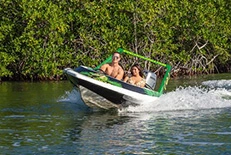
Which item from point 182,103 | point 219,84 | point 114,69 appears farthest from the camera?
point 219,84

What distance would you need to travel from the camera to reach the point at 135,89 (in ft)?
50.2

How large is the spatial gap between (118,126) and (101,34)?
15.6 m

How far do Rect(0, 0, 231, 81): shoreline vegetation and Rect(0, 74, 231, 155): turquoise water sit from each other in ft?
25.9

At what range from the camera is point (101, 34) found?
1131 inches

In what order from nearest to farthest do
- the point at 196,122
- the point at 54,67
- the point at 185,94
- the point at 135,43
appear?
1. the point at 196,122
2. the point at 185,94
3. the point at 54,67
4. the point at 135,43

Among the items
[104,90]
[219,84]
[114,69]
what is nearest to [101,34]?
[219,84]

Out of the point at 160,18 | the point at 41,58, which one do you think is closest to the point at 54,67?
the point at 41,58

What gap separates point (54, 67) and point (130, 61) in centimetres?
347

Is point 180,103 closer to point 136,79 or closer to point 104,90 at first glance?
point 136,79

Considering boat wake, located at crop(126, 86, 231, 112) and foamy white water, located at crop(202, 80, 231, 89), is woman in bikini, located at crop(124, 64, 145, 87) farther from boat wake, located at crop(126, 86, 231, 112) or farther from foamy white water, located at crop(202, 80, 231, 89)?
foamy white water, located at crop(202, 80, 231, 89)

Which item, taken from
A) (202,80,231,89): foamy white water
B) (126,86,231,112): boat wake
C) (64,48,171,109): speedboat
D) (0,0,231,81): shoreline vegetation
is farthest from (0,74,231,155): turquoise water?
(0,0,231,81): shoreline vegetation

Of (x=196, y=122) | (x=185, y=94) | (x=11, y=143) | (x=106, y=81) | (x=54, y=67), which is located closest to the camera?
(x=11, y=143)

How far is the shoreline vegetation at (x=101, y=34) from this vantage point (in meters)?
27.0

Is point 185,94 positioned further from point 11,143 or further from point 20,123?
point 11,143
